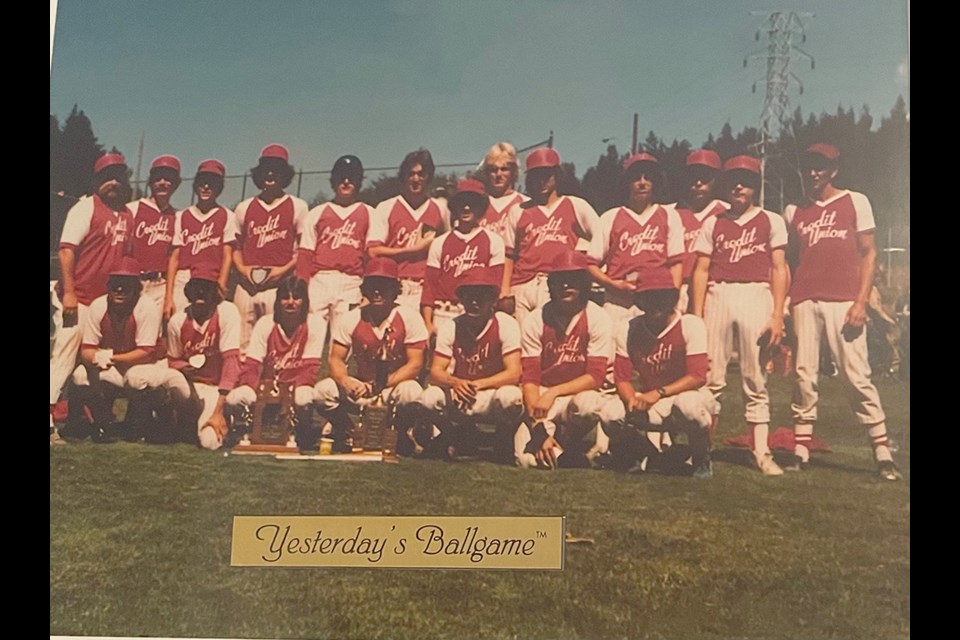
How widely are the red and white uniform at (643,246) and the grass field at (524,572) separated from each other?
554 millimetres

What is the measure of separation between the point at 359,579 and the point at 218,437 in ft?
2.62

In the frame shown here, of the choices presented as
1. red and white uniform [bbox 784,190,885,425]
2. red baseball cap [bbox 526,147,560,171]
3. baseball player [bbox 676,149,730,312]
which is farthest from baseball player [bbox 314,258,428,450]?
red and white uniform [bbox 784,190,885,425]

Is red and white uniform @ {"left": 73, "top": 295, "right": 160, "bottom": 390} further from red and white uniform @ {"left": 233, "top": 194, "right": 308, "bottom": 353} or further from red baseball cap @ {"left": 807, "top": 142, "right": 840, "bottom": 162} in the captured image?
red baseball cap @ {"left": 807, "top": 142, "right": 840, "bottom": 162}

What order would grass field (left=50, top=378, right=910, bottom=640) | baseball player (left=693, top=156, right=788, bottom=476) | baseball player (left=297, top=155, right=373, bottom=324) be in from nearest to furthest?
1. grass field (left=50, top=378, right=910, bottom=640)
2. baseball player (left=693, top=156, right=788, bottom=476)
3. baseball player (left=297, top=155, right=373, bottom=324)

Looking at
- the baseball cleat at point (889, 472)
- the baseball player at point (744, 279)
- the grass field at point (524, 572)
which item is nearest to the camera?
the grass field at point (524, 572)

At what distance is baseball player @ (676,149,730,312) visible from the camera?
3.62 m

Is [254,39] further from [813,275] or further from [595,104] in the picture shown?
[813,275]

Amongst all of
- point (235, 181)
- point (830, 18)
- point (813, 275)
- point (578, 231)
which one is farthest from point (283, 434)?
point (830, 18)

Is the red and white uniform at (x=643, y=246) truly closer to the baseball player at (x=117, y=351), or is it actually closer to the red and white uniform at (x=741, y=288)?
the red and white uniform at (x=741, y=288)

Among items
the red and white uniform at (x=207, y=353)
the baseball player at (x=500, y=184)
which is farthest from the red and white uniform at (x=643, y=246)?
the red and white uniform at (x=207, y=353)

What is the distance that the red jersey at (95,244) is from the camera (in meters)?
3.80

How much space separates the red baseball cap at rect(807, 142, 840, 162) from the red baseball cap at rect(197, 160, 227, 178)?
2.31 meters

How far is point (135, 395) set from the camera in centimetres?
377

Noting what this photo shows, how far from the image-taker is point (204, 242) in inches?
148
